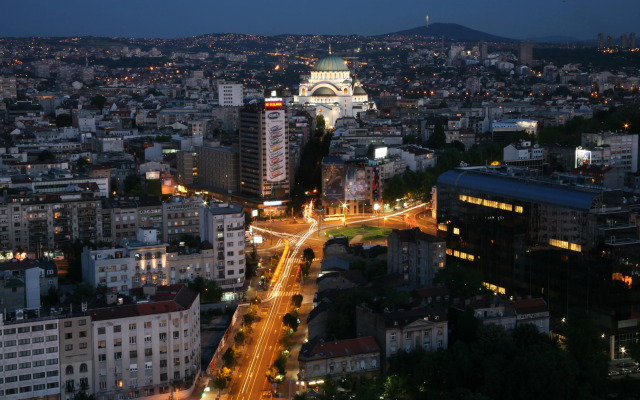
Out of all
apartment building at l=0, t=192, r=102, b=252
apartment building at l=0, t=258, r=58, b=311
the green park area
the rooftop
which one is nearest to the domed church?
the green park area

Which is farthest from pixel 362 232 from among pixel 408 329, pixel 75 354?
pixel 75 354

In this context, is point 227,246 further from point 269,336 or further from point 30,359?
point 30,359

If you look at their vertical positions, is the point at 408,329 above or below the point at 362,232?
above

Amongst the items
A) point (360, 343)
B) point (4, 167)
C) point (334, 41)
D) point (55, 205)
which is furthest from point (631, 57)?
point (360, 343)

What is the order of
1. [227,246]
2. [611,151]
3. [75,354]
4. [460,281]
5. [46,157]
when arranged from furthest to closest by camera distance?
[46,157], [611,151], [227,246], [460,281], [75,354]

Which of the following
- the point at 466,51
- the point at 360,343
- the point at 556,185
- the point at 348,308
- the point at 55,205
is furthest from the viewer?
the point at 466,51

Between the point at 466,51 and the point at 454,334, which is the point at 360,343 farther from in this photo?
the point at 466,51
